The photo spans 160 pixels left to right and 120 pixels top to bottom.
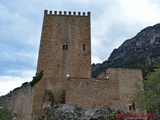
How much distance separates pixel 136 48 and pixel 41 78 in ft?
292

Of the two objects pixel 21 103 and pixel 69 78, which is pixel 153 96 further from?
pixel 21 103

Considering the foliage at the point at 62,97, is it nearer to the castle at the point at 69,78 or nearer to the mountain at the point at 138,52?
the castle at the point at 69,78

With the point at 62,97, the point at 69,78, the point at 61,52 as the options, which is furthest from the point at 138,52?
the point at 69,78

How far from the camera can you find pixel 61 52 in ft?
90.3

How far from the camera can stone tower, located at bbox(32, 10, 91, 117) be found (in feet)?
84.5

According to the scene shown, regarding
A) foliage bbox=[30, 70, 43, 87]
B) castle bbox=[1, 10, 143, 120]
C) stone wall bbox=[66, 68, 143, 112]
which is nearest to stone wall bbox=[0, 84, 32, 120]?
castle bbox=[1, 10, 143, 120]

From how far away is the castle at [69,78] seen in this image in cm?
2292

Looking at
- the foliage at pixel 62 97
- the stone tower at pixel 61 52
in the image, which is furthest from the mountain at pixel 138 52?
the foliage at pixel 62 97

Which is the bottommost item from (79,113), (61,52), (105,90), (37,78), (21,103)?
(79,113)

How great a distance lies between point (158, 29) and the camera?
110250 mm

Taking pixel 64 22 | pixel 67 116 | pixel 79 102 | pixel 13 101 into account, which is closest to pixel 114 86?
pixel 79 102

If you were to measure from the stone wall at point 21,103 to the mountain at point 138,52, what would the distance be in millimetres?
53969

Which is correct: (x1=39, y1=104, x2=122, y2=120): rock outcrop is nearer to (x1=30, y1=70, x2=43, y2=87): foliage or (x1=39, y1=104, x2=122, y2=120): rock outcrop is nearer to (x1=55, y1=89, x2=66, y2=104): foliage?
(x1=55, y1=89, x2=66, y2=104): foliage

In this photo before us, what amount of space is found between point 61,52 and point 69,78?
17.7 ft
